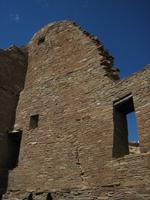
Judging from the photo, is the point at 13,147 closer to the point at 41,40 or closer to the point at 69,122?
the point at 69,122

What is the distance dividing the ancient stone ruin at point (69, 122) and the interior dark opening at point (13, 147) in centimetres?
4

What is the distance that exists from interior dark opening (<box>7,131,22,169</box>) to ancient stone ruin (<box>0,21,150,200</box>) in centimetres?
4

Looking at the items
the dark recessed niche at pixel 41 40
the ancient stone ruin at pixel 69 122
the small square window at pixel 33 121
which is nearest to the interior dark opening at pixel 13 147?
the ancient stone ruin at pixel 69 122

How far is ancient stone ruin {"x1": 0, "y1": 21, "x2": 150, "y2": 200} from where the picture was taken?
7184mm

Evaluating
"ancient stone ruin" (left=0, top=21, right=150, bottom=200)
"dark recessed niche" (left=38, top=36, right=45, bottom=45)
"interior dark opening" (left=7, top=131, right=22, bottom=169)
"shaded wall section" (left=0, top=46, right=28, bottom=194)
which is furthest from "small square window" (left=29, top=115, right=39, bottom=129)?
"dark recessed niche" (left=38, top=36, right=45, bottom=45)

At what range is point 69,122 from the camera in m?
8.99

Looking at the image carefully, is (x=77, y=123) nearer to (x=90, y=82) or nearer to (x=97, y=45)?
(x=90, y=82)

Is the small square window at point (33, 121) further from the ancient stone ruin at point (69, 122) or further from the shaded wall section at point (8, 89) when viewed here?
the shaded wall section at point (8, 89)

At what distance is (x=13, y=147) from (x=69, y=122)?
9.86ft

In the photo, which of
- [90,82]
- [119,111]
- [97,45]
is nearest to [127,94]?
[119,111]

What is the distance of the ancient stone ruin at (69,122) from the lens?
23.6 feet

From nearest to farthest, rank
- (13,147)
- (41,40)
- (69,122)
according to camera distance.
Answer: (69,122)
(13,147)
(41,40)

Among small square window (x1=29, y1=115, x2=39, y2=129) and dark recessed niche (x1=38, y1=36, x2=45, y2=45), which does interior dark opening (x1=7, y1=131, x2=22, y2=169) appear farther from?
dark recessed niche (x1=38, y1=36, x2=45, y2=45)

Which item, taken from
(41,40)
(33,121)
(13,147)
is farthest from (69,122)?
(41,40)
